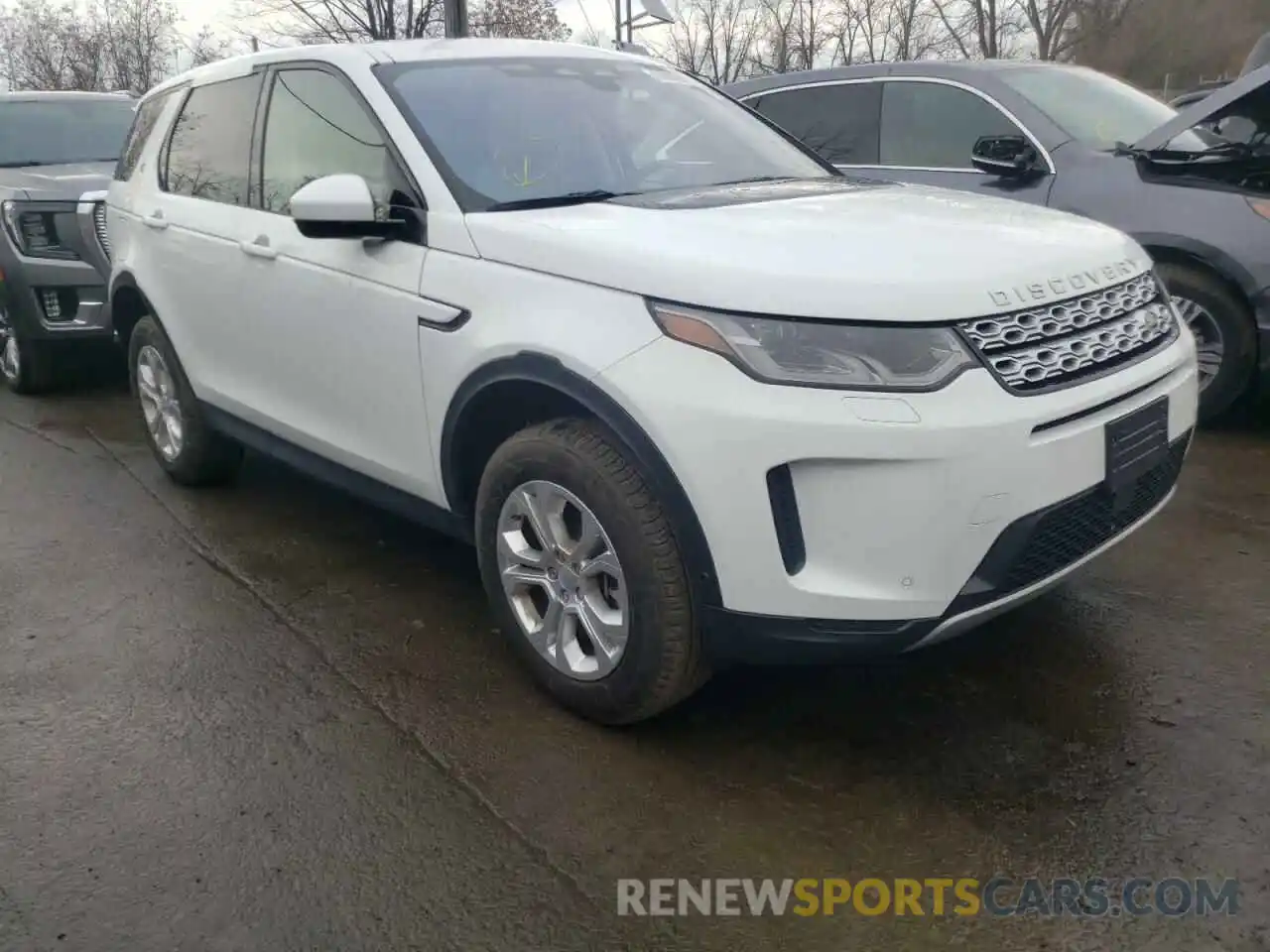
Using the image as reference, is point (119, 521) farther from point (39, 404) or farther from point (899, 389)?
point (899, 389)

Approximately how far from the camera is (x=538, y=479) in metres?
2.81

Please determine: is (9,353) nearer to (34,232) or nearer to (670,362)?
(34,232)

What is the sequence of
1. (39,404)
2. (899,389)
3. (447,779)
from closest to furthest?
(899,389)
(447,779)
(39,404)

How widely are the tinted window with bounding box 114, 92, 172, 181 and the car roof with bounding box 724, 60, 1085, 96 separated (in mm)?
3159

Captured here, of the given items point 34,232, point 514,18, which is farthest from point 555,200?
point 514,18

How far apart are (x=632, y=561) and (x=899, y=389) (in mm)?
725

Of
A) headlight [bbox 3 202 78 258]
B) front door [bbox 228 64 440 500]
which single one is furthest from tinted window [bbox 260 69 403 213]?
headlight [bbox 3 202 78 258]

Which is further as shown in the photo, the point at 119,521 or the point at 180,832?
the point at 119,521

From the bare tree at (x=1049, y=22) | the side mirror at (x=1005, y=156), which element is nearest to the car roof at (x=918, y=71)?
the side mirror at (x=1005, y=156)

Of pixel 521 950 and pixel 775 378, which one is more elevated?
pixel 775 378

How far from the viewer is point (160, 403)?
4918mm

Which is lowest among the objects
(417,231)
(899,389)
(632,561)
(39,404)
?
(39,404)

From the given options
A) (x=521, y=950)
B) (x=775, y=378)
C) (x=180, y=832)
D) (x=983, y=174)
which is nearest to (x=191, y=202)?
(x=180, y=832)

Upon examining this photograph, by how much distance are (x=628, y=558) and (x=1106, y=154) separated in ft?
12.7
